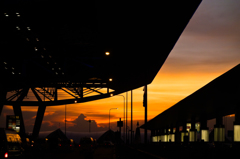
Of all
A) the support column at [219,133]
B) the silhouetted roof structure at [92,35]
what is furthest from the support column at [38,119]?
the support column at [219,133]

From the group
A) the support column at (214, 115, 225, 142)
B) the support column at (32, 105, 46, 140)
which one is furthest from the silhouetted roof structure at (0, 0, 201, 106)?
the support column at (32, 105, 46, 140)

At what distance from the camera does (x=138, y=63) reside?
38719 millimetres

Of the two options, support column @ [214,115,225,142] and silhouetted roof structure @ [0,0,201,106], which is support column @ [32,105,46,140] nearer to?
silhouetted roof structure @ [0,0,201,106]

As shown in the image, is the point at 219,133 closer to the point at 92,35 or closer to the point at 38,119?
the point at 92,35

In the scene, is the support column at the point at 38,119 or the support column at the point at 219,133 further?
the support column at the point at 38,119

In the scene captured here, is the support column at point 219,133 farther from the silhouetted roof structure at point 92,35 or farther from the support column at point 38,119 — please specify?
the support column at point 38,119

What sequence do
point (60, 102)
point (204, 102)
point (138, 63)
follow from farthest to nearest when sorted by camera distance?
1. point (60, 102)
2. point (204, 102)
3. point (138, 63)

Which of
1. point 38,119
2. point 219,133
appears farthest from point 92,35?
point 38,119

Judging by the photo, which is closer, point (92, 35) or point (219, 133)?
point (92, 35)

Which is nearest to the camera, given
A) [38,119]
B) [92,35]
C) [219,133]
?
[92,35]

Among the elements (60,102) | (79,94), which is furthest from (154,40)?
(60,102)

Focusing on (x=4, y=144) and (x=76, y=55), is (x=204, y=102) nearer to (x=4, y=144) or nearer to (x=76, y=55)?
(x=76, y=55)

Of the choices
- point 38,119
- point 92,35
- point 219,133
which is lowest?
point 219,133

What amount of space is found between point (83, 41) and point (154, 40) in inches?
340
